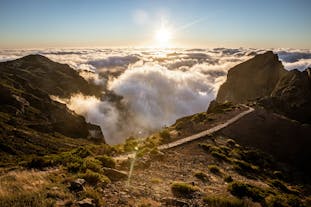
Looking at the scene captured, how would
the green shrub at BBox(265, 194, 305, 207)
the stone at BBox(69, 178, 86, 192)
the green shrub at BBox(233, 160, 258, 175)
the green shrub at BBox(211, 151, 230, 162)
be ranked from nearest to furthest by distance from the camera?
the stone at BBox(69, 178, 86, 192)
the green shrub at BBox(265, 194, 305, 207)
the green shrub at BBox(233, 160, 258, 175)
the green shrub at BBox(211, 151, 230, 162)

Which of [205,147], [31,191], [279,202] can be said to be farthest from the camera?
[205,147]

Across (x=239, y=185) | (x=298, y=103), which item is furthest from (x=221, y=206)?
(x=298, y=103)

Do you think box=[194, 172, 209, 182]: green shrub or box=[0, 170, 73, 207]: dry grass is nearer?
box=[0, 170, 73, 207]: dry grass

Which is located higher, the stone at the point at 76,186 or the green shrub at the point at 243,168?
the stone at the point at 76,186

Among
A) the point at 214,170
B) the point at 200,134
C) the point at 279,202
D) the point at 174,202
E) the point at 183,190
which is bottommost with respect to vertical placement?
the point at 200,134

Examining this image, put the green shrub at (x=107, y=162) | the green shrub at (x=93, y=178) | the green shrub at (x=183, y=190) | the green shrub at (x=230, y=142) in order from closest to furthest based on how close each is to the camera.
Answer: the green shrub at (x=93, y=178) < the green shrub at (x=183, y=190) < the green shrub at (x=107, y=162) < the green shrub at (x=230, y=142)

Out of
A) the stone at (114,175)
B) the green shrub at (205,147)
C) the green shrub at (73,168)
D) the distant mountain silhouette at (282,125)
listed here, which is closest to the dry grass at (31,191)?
the green shrub at (73,168)

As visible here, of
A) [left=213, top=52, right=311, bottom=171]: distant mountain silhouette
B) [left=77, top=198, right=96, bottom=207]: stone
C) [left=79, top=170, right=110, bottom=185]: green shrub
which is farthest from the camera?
[left=213, top=52, right=311, bottom=171]: distant mountain silhouette

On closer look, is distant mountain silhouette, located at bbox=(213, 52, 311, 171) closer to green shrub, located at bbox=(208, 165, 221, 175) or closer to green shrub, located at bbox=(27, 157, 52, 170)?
green shrub, located at bbox=(208, 165, 221, 175)

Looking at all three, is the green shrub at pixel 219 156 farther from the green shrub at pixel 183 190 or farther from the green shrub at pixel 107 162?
the green shrub at pixel 183 190

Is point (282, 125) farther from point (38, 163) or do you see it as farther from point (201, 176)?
point (38, 163)

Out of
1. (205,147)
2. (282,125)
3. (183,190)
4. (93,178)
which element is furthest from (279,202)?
(282,125)

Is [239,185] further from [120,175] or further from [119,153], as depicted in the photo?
[119,153]

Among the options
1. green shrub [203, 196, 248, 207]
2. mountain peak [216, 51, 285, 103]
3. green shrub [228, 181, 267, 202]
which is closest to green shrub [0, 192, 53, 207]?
green shrub [203, 196, 248, 207]
